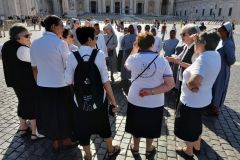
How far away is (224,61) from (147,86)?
2861 mm

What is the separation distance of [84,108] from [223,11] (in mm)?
75280

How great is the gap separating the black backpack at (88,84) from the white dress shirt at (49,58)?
0.50 m

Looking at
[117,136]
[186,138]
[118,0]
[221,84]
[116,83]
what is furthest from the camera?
[118,0]

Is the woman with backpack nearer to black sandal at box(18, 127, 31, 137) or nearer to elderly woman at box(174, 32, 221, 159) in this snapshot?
elderly woman at box(174, 32, 221, 159)

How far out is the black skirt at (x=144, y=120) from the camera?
11.6ft

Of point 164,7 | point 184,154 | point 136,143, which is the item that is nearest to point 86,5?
point 164,7

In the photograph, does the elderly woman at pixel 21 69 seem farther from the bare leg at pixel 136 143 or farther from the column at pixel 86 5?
the column at pixel 86 5

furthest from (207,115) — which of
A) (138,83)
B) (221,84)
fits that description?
(138,83)

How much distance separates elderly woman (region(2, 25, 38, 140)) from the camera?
12.9 ft

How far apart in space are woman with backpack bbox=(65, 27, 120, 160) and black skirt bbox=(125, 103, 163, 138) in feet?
1.37

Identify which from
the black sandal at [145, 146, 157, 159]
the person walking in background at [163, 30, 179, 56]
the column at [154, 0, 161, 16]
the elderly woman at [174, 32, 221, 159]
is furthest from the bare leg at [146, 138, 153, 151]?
the column at [154, 0, 161, 16]

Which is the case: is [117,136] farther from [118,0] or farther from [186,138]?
[118,0]

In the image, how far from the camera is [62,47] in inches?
136

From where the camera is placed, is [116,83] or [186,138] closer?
[186,138]
